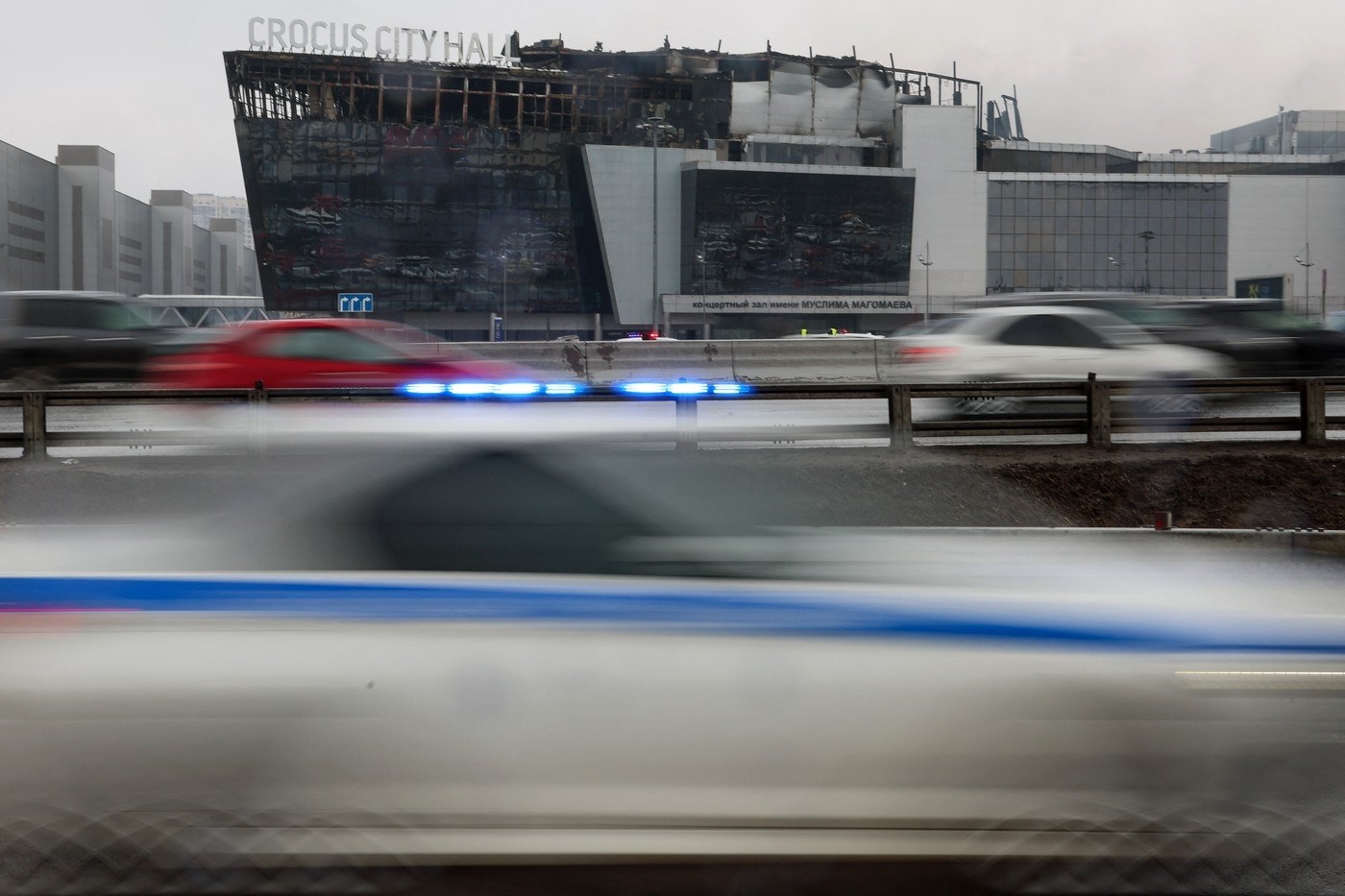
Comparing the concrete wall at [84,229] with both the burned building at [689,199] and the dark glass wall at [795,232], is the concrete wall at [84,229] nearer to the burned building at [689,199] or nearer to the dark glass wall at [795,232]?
the burned building at [689,199]

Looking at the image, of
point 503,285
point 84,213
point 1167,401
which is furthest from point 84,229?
point 1167,401

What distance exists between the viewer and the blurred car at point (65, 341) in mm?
19609

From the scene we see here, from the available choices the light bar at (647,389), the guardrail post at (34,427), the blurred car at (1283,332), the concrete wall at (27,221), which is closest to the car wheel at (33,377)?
the guardrail post at (34,427)

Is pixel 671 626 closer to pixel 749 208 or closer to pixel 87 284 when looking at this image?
pixel 749 208

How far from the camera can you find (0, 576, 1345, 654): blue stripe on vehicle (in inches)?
126

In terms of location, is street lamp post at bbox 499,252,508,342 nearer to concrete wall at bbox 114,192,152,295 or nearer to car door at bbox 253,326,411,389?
concrete wall at bbox 114,192,152,295

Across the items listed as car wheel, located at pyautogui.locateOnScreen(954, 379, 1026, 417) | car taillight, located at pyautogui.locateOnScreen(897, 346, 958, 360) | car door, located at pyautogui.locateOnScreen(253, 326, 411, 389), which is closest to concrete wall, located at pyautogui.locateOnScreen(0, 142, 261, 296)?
car door, located at pyautogui.locateOnScreen(253, 326, 411, 389)

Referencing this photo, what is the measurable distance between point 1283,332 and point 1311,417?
5607 millimetres

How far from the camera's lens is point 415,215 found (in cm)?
8656

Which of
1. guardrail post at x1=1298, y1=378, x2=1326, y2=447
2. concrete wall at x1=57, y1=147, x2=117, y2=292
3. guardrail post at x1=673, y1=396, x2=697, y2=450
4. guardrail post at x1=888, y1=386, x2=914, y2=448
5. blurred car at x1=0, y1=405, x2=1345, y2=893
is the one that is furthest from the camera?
concrete wall at x1=57, y1=147, x2=117, y2=292

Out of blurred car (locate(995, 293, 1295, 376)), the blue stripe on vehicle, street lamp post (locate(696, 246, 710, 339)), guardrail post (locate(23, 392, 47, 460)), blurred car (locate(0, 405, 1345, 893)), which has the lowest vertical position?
blurred car (locate(0, 405, 1345, 893))

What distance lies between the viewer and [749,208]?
87.7m

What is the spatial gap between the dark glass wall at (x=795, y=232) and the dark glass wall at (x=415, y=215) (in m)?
8.28

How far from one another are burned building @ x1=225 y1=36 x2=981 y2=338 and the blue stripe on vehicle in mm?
84152
